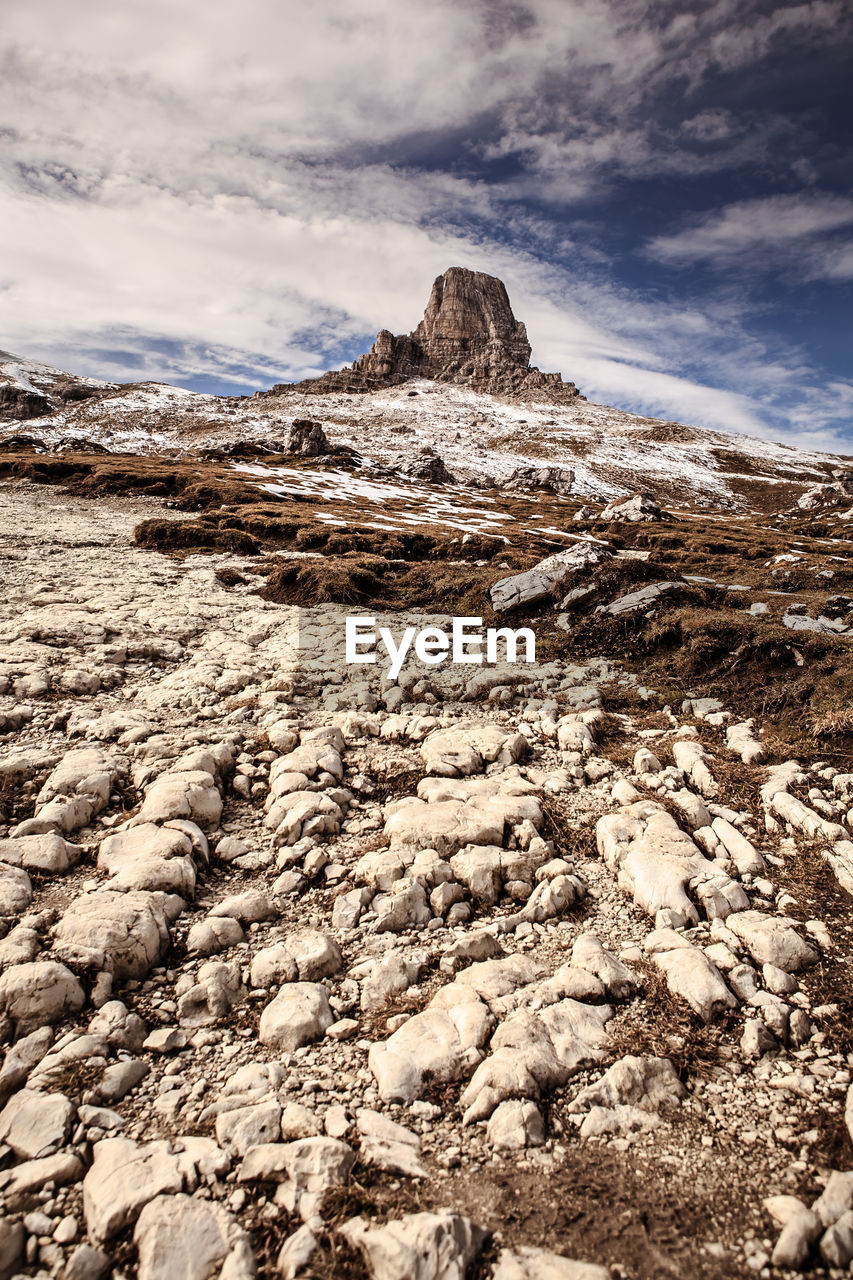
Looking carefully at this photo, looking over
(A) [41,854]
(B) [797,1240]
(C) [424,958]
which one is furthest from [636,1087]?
(A) [41,854]

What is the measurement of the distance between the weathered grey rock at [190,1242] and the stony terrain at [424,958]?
19mm

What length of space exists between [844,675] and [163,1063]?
1318 cm

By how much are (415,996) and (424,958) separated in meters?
0.46

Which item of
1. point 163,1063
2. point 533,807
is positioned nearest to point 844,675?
point 533,807

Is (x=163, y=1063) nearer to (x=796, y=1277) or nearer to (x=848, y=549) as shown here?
(x=796, y=1277)

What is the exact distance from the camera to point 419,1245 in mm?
3668

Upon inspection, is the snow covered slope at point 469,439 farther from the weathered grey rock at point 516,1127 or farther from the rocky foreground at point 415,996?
the weathered grey rock at point 516,1127

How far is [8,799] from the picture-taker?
7.86 meters

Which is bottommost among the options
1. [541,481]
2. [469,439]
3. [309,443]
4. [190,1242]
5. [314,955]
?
[190,1242]

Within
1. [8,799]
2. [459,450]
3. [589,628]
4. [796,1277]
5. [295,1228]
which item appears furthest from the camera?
[459,450]

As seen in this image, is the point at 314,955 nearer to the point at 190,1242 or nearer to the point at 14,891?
the point at 190,1242

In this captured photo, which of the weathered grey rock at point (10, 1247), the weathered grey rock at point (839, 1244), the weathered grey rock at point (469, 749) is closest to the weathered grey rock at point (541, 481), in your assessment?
the weathered grey rock at point (469, 749)

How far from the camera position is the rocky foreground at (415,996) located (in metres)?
3.84

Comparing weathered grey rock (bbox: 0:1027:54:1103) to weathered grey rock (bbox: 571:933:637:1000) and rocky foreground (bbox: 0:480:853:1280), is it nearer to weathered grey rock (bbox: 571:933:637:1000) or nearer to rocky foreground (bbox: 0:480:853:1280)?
rocky foreground (bbox: 0:480:853:1280)
